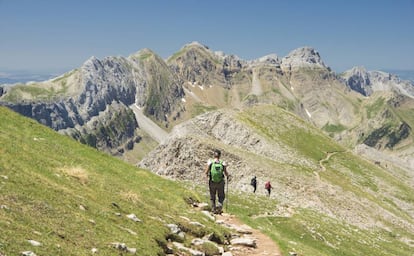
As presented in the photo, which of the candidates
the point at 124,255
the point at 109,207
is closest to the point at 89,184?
the point at 109,207

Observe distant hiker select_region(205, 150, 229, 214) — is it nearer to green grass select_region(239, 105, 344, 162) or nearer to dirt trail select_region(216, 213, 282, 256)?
dirt trail select_region(216, 213, 282, 256)

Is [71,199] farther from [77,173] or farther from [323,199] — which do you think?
[323,199]

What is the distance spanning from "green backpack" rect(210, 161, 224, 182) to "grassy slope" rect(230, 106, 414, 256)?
459 cm

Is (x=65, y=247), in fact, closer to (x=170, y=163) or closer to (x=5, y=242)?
(x=5, y=242)

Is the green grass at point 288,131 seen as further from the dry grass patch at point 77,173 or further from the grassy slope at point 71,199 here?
the dry grass patch at point 77,173

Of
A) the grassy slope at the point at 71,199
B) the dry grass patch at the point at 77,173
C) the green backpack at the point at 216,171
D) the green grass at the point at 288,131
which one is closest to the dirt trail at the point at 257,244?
the grassy slope at the point at 71,199

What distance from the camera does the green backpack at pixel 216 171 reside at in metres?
33.5

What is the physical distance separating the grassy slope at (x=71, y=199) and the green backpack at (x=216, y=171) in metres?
3.20

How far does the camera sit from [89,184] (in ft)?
88.0

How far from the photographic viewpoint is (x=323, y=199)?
7262cm

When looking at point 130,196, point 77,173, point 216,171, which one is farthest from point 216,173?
point 77,173

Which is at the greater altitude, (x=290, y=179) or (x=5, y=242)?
(x=5, y=242)

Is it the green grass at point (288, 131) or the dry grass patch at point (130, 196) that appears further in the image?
the green grass at point (288, 131)

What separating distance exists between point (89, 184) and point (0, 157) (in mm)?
5517
